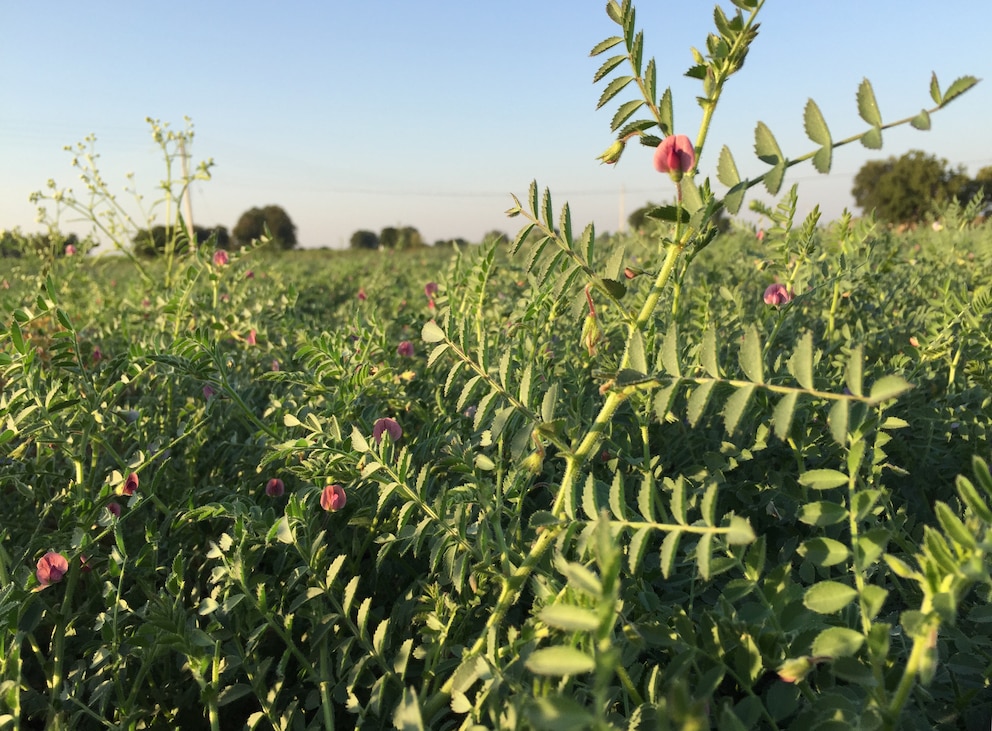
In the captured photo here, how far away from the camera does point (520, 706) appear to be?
2.12ft

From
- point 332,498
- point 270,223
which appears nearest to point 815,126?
point 332,498

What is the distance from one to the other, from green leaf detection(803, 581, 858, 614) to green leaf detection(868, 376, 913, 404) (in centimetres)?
21

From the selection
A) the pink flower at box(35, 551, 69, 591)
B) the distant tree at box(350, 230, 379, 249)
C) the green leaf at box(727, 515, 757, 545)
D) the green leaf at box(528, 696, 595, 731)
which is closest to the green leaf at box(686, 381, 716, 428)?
the green leaf at box(727, 515, 757, 545)

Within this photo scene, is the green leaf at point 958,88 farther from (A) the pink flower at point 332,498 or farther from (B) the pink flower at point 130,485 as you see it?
(B) the pink flower at point 130,485

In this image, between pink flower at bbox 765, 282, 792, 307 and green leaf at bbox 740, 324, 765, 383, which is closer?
green leaf at bbox 740, 324, 765, 383

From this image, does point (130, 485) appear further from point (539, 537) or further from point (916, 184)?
point (916, 184)

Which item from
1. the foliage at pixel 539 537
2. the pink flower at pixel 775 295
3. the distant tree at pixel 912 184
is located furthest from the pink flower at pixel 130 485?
the distant tree at pixel 912 184

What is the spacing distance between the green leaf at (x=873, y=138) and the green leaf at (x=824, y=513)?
0.42m

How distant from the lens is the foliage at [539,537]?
72cm

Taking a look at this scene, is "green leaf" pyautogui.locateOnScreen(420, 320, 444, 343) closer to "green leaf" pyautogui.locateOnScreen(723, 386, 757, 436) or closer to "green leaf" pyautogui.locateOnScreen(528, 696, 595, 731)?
"green leaf" pyautogui.locateOnScreen(723, 386, 757, 436)

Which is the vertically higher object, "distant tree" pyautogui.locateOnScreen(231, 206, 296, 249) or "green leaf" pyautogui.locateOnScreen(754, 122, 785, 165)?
"distant tree" pyautogui.locateOnScreen(231, 206, 296, 249)

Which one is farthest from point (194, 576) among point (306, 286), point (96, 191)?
point (306, 286)

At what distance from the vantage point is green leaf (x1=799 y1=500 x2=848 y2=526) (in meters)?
0.77

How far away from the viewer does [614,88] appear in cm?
97
